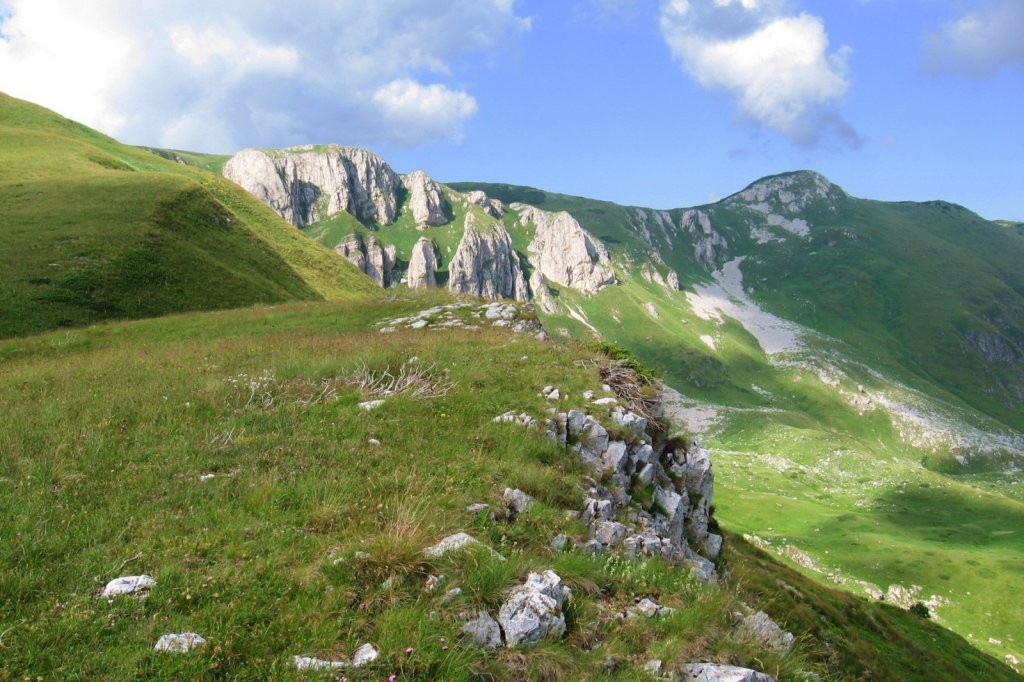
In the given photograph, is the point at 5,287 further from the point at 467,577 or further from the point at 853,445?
the point at 853,445

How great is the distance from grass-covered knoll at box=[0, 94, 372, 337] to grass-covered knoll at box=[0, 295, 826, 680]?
30.1 metres

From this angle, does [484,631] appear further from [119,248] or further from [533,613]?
[119,248]

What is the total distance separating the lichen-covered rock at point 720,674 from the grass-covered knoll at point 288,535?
0.25 metres

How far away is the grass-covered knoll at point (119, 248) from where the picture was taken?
39.0 m

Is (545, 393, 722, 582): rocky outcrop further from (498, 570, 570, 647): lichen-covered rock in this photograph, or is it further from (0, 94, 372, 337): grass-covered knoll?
(0, 94, 372, 337): grass-covered knoll

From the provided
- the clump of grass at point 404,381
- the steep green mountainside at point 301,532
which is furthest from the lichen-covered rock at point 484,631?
the clump of grass at point 404,381

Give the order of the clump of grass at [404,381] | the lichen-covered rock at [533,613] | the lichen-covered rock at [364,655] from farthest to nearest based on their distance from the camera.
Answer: the clump of grass at [404,381]
the lichen-covered rock at [533,613]
the lichen-covered rock at [364,655]

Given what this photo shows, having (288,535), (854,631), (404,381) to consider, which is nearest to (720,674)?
(288,535)

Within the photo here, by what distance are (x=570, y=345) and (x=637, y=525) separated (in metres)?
9.75

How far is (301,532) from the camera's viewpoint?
27.0ft

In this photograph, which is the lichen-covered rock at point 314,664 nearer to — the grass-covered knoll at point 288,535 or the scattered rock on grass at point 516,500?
the grass-covered knoll at point 288,535

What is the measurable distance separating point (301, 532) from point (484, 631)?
11.1ft

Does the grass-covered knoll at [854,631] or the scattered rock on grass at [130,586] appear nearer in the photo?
the scattered rock on grass at [130,586]

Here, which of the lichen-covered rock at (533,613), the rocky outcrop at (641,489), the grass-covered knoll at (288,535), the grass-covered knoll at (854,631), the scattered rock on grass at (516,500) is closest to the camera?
the grass-covered knoll at (288,535)
